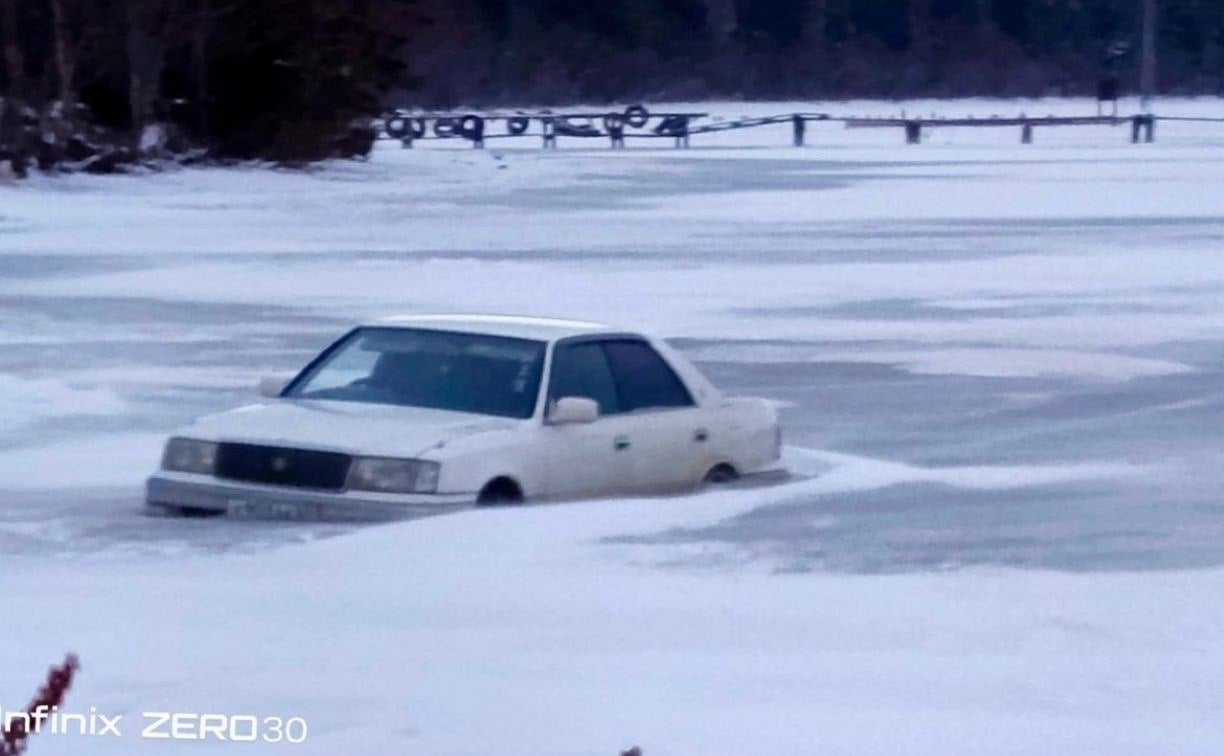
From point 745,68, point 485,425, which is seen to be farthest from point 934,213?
point 745,68

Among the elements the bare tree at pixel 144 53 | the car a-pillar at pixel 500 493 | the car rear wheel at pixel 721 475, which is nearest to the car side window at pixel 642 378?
the car rear wheel at pixel 721 475

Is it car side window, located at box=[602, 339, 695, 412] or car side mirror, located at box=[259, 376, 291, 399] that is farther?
car side window, located at box=[602, 339, 695, 412]

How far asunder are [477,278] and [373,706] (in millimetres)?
21562

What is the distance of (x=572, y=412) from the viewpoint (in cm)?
1267

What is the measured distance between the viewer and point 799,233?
3894 centimetres

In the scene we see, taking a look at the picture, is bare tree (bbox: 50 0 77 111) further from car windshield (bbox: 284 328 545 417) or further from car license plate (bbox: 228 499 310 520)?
car license plate (bbox: 228 499 310 520)

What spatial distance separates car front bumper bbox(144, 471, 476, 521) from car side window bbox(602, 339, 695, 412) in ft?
5.26

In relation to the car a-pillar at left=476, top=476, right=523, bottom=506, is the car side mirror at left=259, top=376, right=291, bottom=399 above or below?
above

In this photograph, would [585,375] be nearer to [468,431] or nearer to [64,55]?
[468,431]

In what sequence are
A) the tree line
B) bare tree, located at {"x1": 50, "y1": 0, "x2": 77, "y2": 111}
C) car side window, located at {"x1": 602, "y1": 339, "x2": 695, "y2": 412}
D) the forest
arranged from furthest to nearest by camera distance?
1. the forest
2. the tree line
3. bare tree, located at {"x1": 50, "y1": 0, "x2": 77, "y2": 111}
4. car side window, located at {"x1": 602, "y1": 339, "x2": 695, "y2": 412}

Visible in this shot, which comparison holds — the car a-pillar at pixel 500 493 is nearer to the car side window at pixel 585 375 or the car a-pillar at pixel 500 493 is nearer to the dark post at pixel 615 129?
the car side window at pixel 585 375

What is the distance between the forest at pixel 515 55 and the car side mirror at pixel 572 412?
43.3 m

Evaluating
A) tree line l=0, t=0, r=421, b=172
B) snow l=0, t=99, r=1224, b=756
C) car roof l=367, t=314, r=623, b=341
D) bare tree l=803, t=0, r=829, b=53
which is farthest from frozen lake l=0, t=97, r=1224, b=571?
bare tree l=803, t=0, r=829, b=53

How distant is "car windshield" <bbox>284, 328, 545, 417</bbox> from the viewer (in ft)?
42.7
